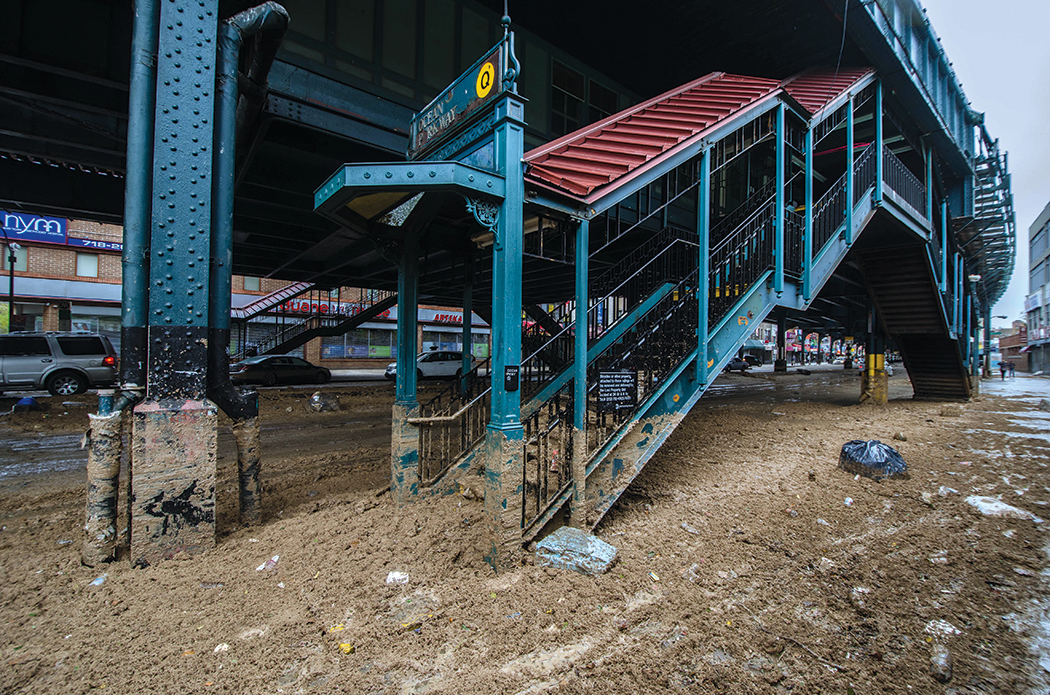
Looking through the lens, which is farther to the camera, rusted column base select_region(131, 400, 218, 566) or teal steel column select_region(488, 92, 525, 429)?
teal steel column select_region(488, 92, 525, 429)

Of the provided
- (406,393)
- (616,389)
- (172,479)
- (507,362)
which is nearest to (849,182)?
(616,389)

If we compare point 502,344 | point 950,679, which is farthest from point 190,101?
point 950,679

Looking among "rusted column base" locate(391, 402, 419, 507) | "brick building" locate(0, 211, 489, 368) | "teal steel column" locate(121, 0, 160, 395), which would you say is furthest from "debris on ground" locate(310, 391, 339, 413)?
"teal steel column" locate(121, 0, 160, 395)

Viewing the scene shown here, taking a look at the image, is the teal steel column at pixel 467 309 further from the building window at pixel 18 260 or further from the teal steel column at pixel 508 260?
the building window at pixel 18 260

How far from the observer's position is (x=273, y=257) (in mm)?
13555

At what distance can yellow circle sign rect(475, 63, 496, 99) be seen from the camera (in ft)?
12.8

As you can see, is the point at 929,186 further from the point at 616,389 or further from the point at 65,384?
the point at 65,384

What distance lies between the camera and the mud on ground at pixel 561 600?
263cm

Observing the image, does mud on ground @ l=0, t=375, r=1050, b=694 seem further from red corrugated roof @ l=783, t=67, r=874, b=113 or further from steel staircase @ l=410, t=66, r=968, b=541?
red corrugated roof @ l=783, t=67, r=874, b=113

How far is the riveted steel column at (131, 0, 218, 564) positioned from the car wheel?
15.2 metres

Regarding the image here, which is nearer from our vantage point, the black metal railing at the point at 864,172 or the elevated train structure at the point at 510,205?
the elevated train structure at the point at 510,205

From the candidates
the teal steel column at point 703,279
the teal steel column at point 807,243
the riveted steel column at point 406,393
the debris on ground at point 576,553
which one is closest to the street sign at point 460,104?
the riveted steel column at point 406,393

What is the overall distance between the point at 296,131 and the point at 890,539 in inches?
347

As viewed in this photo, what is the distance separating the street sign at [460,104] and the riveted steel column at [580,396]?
55.8 inches
